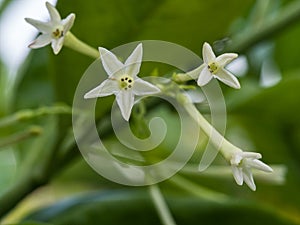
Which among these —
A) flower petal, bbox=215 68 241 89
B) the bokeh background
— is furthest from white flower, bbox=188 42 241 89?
the bokeh background

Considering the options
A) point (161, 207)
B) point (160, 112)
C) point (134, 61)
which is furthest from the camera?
point (160, 112)

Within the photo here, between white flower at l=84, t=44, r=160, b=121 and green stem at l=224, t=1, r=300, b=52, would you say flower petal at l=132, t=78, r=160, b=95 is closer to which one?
white flower at l=84, t=44, r=160, b=121

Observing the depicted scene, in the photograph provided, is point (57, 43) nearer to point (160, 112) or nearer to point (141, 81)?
point (141, 81)

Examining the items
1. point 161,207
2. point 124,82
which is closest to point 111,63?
point 124,82

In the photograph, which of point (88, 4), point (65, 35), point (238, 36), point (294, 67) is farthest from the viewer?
point (294, 67)

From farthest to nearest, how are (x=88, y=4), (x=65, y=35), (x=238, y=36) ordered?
1. (x=238, y=36)
2. (x=88, y=4)
3. (x=65, y=35)

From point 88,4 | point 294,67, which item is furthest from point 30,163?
point 294,67

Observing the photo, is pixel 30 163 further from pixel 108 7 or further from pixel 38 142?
pixel 108 7
